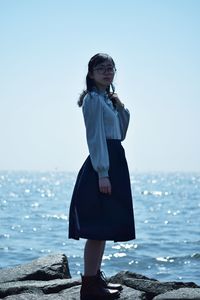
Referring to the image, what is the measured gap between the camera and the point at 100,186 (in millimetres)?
5215

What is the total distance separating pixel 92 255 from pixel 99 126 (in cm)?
101

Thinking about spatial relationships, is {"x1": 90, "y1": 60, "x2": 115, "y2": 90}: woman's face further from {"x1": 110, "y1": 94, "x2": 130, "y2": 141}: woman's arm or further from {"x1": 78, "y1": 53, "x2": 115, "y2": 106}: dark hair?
{"x1": 110, "y1": 94, "x2": 130, "y2": 141}: woman's arm

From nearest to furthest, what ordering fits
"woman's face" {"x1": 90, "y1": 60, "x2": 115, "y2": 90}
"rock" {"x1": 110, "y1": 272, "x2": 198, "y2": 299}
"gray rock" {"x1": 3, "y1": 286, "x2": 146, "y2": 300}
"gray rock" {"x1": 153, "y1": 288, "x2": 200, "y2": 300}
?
"gray rock" {"x1": 153, "y1": 288, "x2": 200, "y2": 300}, "woman's face" {"x1": 90, "y1": 60, "x2": 115, "y2": 90}, "gray rock" {"x1": 3, "y1": 286, "x2": 146, "y2": 300}, "rock" {"x1": 110, "y1": 272, "x2": 198, "y2": 299}

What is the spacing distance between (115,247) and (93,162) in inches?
545

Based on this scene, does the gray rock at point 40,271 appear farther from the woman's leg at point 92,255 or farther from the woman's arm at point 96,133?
the woman's arm at point 96,133

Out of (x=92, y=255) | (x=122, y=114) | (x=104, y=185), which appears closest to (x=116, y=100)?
(x=122, y=114)

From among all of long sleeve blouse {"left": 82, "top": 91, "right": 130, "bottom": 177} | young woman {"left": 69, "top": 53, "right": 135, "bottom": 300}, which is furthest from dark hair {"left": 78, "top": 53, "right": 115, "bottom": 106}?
long sleeve blouse {"left": 82, "top": 91, "right": 130, "bottom": 177}

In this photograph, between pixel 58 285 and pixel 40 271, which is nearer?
pixel 58 285

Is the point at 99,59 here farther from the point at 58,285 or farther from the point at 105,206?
the point at 58,285

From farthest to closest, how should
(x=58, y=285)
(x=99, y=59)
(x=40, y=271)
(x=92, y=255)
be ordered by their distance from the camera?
(x=40, y=271), (x=58, y=285), (x=99, y=59), (x=92, y=255)

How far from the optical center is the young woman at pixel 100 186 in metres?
5.23

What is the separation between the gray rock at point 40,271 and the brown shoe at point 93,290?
135 cm

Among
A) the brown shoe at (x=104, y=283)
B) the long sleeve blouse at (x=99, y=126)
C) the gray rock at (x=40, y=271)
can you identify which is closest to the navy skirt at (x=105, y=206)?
the long sleeve blouse at (x=99, y=126)

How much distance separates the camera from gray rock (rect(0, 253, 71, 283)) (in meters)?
6.72
